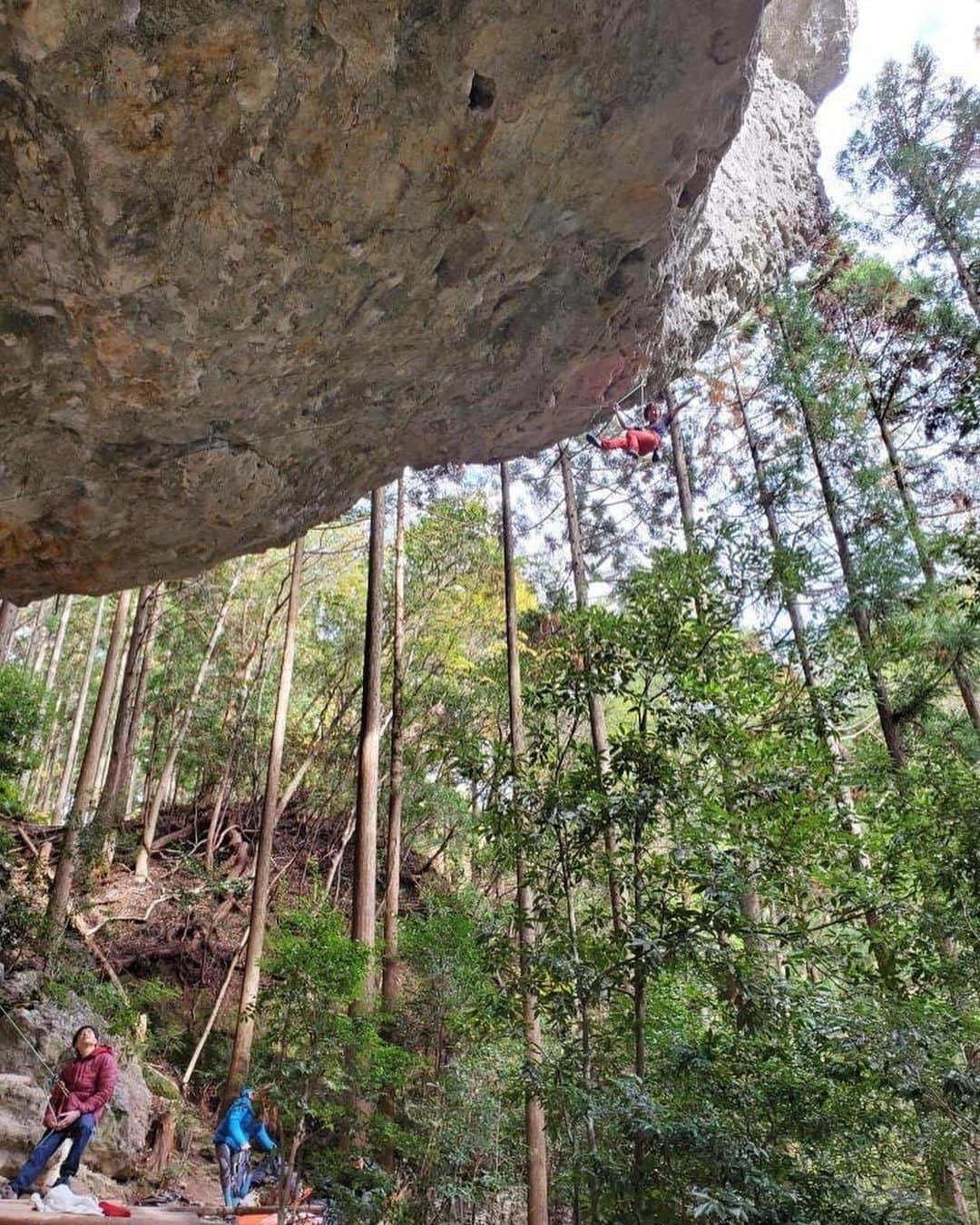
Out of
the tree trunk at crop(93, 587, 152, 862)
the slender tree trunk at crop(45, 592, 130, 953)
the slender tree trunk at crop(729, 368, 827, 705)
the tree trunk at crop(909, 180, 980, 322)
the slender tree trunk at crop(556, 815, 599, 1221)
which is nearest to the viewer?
the slender tree trunk at crop(556, 815, 599, 1221)

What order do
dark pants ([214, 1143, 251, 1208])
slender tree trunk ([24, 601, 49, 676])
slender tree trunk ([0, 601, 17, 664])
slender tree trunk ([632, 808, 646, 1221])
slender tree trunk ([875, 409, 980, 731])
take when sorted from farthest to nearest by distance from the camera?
slender tree trunk ([24, 601, 49, 676])
slender tree trunk ([875, 409, 980, 731])
slender tree trunk ([0, 601, 17, 664])
dark pants ([214, 1143, 251, 1208])
slender tree trunk ([632, 808, 646, 1221])

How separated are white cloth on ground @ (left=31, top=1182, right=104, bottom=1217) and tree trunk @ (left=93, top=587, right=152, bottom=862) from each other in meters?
5.85

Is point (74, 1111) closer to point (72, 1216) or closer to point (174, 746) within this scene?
point (72, 1216)

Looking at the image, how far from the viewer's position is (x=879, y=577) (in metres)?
8.19

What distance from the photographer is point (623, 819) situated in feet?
15.0

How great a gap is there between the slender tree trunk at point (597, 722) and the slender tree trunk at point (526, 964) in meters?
0.53

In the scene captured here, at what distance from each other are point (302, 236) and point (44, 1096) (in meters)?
6.21

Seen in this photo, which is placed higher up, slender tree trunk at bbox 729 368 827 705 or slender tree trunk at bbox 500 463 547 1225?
slender tree trunk at bbox 729 368 827 705

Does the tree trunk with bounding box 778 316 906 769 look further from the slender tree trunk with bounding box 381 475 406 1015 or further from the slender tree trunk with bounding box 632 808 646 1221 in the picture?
the slender tree trunk with bounding box 381 475 406 1015

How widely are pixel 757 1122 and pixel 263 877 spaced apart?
5.84 meters

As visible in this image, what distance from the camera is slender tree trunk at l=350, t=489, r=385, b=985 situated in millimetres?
Result: 7629

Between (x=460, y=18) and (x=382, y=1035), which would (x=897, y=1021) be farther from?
(x=382, y=1035)

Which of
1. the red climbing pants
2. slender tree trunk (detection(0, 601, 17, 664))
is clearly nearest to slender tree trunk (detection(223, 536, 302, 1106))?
slender tree trunk (detection(0, 601, 17, 664))

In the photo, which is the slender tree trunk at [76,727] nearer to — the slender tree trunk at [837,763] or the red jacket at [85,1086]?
the red jacket at [85,1086]
